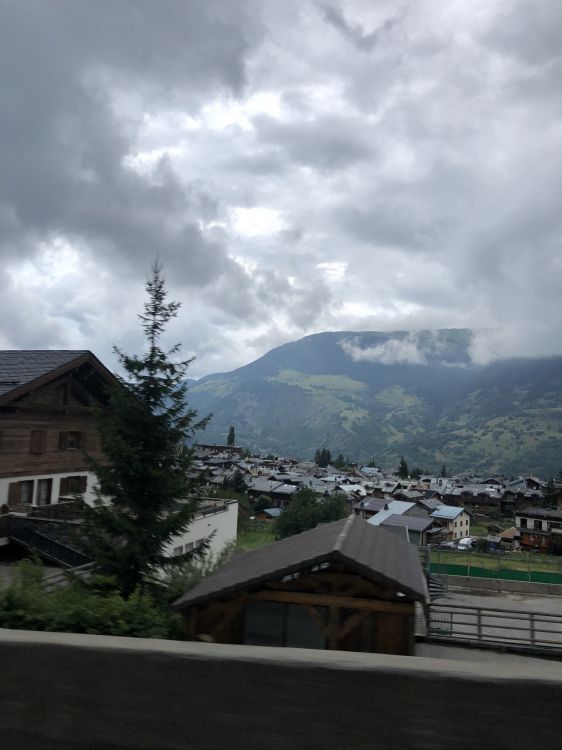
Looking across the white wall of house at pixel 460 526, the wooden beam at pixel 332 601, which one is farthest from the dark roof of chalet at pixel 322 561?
the white wall of house at pixel 460 526

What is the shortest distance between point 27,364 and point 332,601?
1601cm

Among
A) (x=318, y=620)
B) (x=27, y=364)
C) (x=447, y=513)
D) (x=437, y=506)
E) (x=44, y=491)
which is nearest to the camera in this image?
(x=318, y=620)

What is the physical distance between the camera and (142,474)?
1205cm

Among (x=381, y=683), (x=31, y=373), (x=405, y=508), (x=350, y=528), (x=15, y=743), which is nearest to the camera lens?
(x=381, y=683)

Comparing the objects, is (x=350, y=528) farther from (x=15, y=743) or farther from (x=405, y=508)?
(x=405, y=508)

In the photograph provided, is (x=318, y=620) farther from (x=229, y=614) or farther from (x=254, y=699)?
(x=254, y=699)

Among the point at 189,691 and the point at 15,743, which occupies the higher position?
the point at 189,691

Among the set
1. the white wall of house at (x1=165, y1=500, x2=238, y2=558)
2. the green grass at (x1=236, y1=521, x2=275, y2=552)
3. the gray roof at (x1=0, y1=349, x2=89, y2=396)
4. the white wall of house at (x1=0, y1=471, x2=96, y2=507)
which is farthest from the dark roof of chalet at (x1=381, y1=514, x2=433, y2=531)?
the gray roof at (x1=0, y1=349, x2=89, y2=396)

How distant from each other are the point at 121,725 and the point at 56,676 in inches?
15.8

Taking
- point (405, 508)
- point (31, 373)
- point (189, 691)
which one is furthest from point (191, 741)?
point (405, 508)

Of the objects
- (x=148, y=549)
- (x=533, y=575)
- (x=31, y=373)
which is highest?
(x=31, y=373)

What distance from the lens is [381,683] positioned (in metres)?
2.65

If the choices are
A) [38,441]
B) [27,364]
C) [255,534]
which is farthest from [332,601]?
[255,534]

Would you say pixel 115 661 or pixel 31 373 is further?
pixel 31 373
